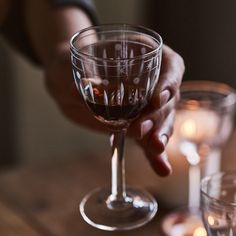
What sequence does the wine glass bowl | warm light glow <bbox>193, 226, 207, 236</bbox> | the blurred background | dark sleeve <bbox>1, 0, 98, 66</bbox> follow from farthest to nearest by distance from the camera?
the blurred background, dark sleeve <bbox>1, 0, 98, 66</bbox>, warm light glow <bbox>193, 226, 207, 236</bbox>, the wine glass bowl

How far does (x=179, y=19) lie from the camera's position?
2061mm

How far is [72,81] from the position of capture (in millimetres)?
837

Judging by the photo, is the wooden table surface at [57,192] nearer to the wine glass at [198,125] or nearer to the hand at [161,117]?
the wine glass at [198,125]

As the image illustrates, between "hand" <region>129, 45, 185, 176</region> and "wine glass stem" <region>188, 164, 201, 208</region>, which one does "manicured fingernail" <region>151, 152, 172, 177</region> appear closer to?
"hand" <region>129, 45, 185, 176</region>

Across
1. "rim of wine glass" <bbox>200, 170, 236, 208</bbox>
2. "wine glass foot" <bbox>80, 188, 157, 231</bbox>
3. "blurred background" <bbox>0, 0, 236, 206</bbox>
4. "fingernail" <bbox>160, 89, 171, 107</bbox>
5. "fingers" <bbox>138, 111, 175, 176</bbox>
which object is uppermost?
"fingernail" <bbox>160, 89, 171, 107</bbox>

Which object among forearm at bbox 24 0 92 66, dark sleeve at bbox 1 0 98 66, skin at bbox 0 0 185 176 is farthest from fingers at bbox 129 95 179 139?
dark sleeve at bbox 1 0 98 66

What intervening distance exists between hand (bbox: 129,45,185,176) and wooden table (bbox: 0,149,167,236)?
0.77 feet

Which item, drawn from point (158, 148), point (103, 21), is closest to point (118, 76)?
point (158, 148)

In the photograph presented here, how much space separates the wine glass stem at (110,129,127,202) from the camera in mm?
718

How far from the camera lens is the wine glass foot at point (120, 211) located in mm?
711

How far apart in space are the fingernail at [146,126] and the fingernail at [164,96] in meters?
0.04

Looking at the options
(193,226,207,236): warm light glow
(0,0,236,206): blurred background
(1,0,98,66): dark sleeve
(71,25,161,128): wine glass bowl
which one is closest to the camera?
(71,25,161,128): wine glass bowl

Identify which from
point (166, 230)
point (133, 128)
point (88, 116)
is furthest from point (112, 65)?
point (166, 230)

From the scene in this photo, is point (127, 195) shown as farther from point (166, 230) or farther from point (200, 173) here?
point (200, 173)
